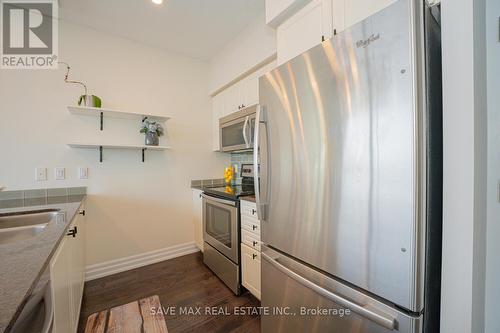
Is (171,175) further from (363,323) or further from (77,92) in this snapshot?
(363,323)

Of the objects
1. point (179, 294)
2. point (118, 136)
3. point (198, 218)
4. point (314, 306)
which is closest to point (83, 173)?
point (118, 136)

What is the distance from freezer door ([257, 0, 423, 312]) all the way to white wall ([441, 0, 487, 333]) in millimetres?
149

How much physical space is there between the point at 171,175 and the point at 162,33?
1.65 meters

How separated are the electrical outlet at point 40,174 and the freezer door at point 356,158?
2290mm

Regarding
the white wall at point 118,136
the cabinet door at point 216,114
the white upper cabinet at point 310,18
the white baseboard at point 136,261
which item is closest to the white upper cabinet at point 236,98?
the cabinet door at point 216,114

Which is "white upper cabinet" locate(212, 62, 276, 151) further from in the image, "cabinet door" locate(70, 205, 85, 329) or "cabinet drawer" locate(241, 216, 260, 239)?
"cabinet door" locate(70, 205, 85, 329)

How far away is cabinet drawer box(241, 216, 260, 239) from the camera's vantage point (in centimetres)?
166

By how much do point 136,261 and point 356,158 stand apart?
2.65m

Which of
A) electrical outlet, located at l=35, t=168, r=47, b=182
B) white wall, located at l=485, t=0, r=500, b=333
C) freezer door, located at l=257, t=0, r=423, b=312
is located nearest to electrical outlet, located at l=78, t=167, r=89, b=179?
electrical outlet, located at l=35, t=168, r=47, b=182

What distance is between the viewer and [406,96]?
678 millimetres

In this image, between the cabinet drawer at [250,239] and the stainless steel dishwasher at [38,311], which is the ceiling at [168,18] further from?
the stainless steel dishwasher at [38,311]

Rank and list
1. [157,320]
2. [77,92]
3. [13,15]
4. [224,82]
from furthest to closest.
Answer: [224,82], [77,92], [13,15], [157,320]

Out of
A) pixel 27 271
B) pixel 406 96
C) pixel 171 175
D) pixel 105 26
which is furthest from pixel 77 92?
pixel 406 96

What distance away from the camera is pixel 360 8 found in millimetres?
1035
